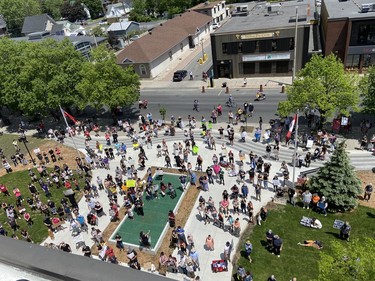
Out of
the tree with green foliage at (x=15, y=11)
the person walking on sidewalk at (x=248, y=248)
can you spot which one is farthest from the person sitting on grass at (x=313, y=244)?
the tree with green foliage at (x=15, y=11)

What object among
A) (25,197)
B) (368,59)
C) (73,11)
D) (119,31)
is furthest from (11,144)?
(73,11)

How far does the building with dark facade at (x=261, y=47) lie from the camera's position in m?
44.4

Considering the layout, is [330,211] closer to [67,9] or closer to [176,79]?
[176,79]

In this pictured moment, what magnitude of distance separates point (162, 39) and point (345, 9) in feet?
104

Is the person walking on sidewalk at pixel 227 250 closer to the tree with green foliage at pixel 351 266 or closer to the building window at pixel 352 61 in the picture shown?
the tree with green foliage at pixel 351 266

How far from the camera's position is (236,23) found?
51750 mm

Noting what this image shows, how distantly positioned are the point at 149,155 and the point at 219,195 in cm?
1000

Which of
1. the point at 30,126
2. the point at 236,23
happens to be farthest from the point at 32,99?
the point at 236,23

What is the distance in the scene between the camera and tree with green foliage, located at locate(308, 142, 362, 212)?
2211 cm

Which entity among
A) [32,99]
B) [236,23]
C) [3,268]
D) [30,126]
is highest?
[3,268]

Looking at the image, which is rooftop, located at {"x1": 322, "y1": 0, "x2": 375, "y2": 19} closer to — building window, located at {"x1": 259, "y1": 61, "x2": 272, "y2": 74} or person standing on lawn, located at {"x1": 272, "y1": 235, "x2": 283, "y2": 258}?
building window, located at {"x1": 259, "y1": 61, "x2": 272, "y2": 74}

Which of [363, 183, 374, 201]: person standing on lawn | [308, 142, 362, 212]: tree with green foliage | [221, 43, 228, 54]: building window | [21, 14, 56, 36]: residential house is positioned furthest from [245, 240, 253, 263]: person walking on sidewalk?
[21, 14, 56, 36]: residential house

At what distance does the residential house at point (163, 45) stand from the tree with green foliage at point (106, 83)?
1605cm

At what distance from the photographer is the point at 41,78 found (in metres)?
40.4
